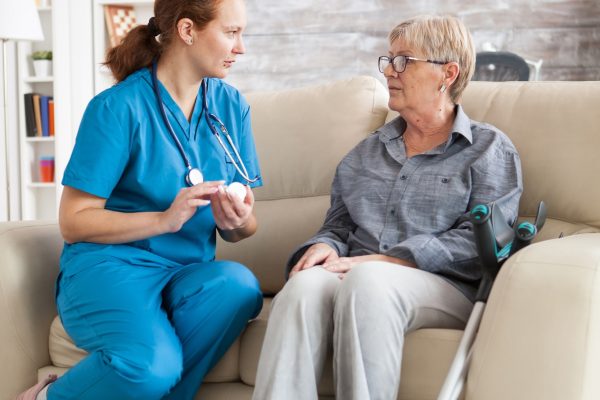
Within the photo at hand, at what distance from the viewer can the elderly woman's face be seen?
76.5 inches

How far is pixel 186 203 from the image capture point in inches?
65.2

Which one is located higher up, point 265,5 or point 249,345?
point 265,5

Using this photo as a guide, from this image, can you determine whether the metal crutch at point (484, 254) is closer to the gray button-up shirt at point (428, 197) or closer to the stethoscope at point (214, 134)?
the gray button-up shirt at point (428, 197)

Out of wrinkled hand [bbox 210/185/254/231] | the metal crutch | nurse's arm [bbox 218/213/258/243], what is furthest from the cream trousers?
nurse's arm [bbox 218/213/258/243]

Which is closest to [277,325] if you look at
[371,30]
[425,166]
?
[425,166]

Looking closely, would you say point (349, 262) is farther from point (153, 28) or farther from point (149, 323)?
point (153, 28)

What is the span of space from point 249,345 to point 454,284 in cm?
46

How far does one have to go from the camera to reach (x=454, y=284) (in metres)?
1.73

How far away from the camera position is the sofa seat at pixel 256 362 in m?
1.58

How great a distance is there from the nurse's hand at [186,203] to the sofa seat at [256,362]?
30cm

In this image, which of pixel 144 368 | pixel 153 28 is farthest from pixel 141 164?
pixel 144 368

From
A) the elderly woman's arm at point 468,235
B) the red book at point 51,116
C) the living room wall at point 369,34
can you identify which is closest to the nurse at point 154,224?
the elderly woman's arm at point 468,235

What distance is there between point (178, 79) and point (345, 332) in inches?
28.8

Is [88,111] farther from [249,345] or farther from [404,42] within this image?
[404,42]
